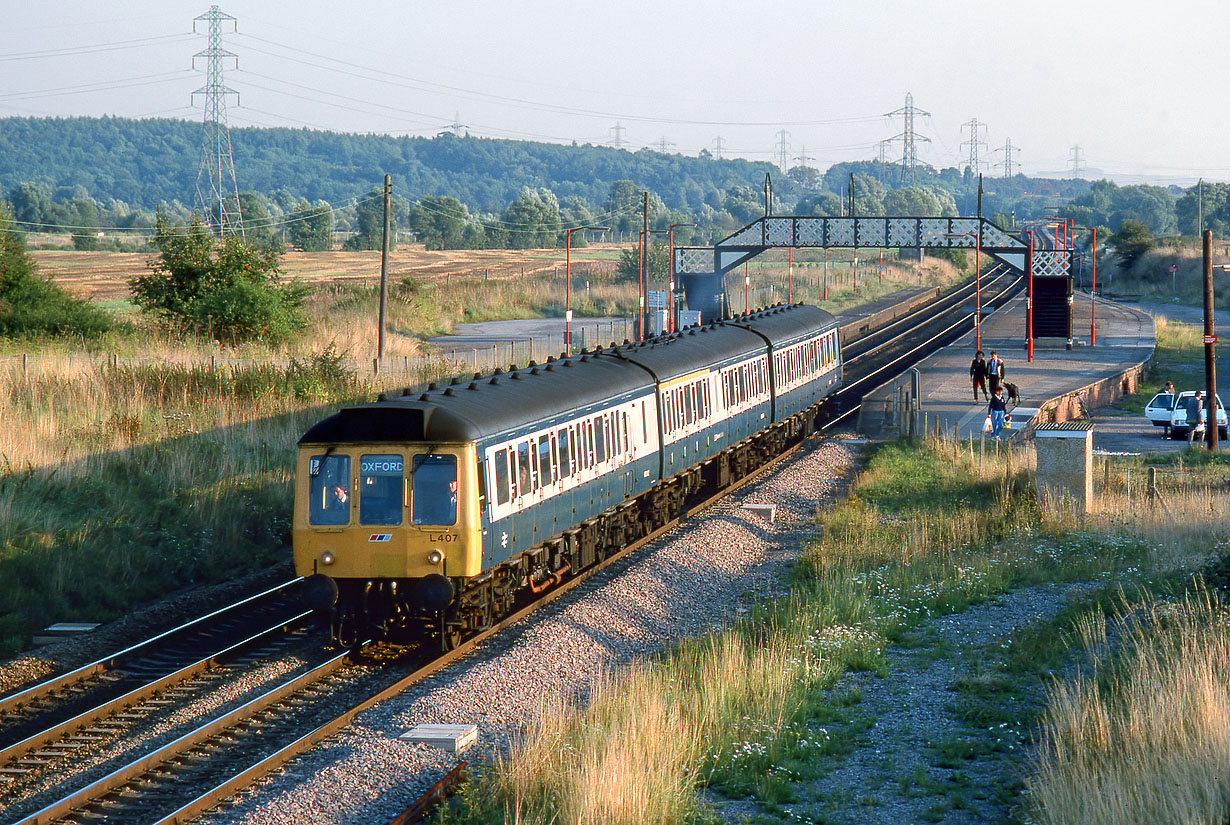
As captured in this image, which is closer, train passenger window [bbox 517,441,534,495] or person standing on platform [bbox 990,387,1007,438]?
train passenger window [bbox 517,441,534,495]

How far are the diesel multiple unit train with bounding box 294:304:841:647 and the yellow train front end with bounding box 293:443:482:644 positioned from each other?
0.01 metres

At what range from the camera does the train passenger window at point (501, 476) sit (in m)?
13.9

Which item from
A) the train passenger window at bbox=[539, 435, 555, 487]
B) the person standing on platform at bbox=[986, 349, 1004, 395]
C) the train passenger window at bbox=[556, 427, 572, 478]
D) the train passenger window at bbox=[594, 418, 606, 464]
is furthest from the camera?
the person standing on platform at bbox=[986, 349, 1004, 395]

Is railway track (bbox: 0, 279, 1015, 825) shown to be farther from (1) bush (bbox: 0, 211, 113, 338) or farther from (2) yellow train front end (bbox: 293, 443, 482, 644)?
(1) bush (bbox: 0, 211, 113, 338)

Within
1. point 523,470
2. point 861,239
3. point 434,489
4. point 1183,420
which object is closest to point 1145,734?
point 434,489

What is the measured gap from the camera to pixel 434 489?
1317 cm

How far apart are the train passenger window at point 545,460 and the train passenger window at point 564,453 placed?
33cm

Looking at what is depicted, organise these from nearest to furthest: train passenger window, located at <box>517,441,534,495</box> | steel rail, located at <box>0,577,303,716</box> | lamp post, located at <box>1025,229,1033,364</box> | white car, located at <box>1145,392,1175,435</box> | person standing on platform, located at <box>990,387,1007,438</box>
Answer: steel rail, located at <box>0,577,303,716</box>
train passenger window, located at <box>517,441,534,495</box>
person standing on platform, located at <box>990,387,1007,438</box>
white car, located at <box>1145,392,1175,435</box>
lamp post, located at <box>1025,229,1033,364</box>

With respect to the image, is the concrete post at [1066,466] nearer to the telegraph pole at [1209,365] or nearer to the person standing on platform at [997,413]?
the person standing on platform at [997,413]

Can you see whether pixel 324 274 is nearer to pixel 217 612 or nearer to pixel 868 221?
pixel 868 221

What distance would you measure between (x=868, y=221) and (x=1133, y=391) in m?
13.3

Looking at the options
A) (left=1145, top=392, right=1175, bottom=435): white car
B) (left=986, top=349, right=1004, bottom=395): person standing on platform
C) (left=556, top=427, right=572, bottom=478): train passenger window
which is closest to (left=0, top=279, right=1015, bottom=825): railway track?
(left=556, top=427, right=572, bottom=478): train passenger window

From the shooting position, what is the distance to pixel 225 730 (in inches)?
448

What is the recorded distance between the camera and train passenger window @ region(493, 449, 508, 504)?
13.9m
